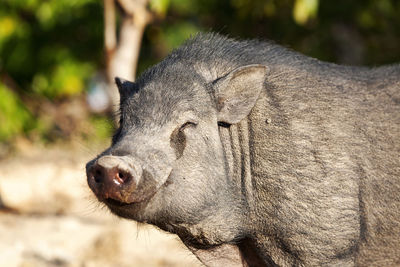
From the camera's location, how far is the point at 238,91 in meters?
3.94

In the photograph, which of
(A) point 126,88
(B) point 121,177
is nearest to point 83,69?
(A) point 126,88

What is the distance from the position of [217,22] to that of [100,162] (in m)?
12.1

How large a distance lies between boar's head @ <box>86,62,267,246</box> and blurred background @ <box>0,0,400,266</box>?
343 centimetres

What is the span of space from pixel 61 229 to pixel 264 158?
4781 millimetres

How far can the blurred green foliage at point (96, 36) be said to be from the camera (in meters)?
12.8

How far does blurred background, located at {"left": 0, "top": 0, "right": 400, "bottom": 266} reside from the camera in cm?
780

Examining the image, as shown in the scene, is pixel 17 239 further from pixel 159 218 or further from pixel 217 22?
pixel 217 22

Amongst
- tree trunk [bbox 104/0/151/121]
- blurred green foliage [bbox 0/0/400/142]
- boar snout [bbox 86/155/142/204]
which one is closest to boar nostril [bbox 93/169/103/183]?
boar snout [bbox 86/155/142/204]

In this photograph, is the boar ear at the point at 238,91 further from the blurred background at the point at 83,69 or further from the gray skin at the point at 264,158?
the blurred background at the point at 83,69

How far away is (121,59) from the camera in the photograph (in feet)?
31.5

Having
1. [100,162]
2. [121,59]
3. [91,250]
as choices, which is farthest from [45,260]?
[100,162]

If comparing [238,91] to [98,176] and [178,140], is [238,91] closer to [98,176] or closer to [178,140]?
[178,140]

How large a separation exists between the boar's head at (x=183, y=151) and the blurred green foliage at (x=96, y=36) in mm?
7673

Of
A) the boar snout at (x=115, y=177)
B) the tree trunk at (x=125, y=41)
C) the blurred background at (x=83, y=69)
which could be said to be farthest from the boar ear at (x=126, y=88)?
the tree trunk at (x=125, y=41)
